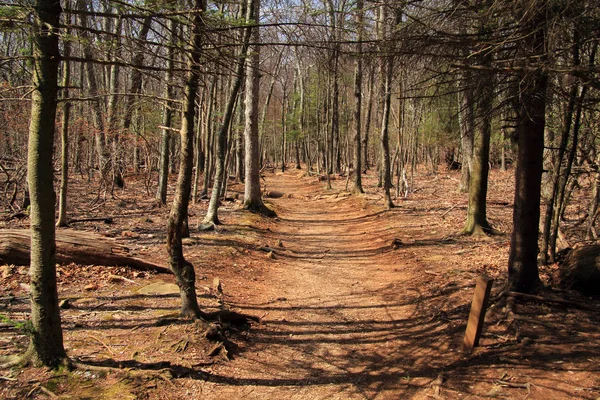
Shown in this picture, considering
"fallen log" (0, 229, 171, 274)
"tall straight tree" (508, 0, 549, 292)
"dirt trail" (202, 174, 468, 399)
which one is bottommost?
"dirt trail" (202, 174, 468, 399)

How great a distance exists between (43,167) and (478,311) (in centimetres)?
457

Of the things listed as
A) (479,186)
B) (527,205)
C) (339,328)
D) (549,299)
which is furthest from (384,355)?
(479,186)

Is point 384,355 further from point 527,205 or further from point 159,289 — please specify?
point 159,289

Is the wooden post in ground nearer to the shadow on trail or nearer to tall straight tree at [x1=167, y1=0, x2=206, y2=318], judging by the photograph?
the shadow on trail

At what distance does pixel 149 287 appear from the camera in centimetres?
645

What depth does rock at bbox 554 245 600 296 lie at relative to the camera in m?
5.96

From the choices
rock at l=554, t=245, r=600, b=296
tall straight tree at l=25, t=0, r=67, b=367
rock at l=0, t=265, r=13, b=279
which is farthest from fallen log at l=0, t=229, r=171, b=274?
rock at l=554, t=245, r=600, b=296

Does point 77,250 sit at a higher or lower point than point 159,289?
higher

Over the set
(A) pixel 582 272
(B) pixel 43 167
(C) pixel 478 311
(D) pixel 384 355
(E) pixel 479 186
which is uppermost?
(B) pixel 43 167

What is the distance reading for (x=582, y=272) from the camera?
6.08m

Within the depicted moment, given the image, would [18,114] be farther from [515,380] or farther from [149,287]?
[515,380]

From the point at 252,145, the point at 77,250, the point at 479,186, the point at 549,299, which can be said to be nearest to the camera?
the point at 549,299

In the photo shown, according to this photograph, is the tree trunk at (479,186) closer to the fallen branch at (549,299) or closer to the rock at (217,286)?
the fallen branch at (549,299)

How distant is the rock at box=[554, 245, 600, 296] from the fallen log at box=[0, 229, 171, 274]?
625 centimetres
